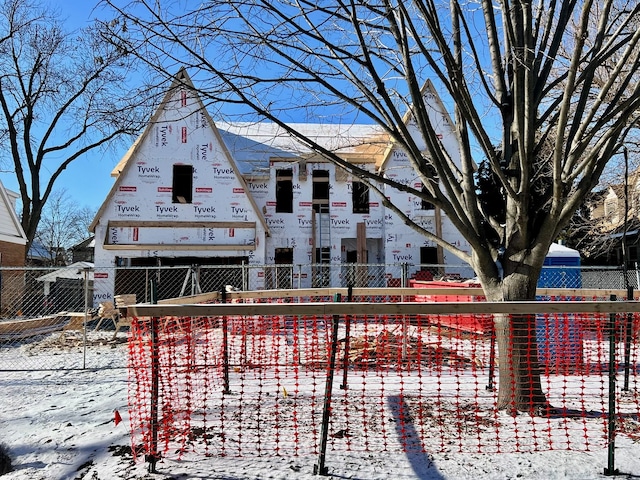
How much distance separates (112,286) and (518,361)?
16503 millimetres

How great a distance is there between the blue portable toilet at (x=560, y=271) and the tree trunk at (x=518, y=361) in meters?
5.53

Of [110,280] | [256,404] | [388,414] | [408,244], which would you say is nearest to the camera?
[388,414]

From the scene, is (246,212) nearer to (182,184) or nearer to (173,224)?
(173,224)

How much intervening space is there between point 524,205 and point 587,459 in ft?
7.91

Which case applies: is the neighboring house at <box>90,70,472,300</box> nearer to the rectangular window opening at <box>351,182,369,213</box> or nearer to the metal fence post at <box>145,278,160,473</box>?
the rectangular window opening at <box>351,182,369,213</box>

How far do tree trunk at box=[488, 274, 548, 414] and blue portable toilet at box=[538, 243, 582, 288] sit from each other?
553 cm

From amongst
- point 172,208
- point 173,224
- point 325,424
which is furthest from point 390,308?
point 172,208

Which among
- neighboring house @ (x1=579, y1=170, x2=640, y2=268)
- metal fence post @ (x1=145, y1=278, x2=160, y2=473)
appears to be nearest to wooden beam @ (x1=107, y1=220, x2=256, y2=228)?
neighboring house @ (x1=579, y1=170, x2=640, y2=268)

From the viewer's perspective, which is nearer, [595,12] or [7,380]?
[7,380]

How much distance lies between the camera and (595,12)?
820 cm

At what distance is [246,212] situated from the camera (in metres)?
17.8

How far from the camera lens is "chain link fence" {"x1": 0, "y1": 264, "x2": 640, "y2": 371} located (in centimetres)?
977

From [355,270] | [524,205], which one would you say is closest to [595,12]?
[524,205]

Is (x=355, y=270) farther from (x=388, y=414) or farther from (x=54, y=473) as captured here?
(x=54, y=473)
